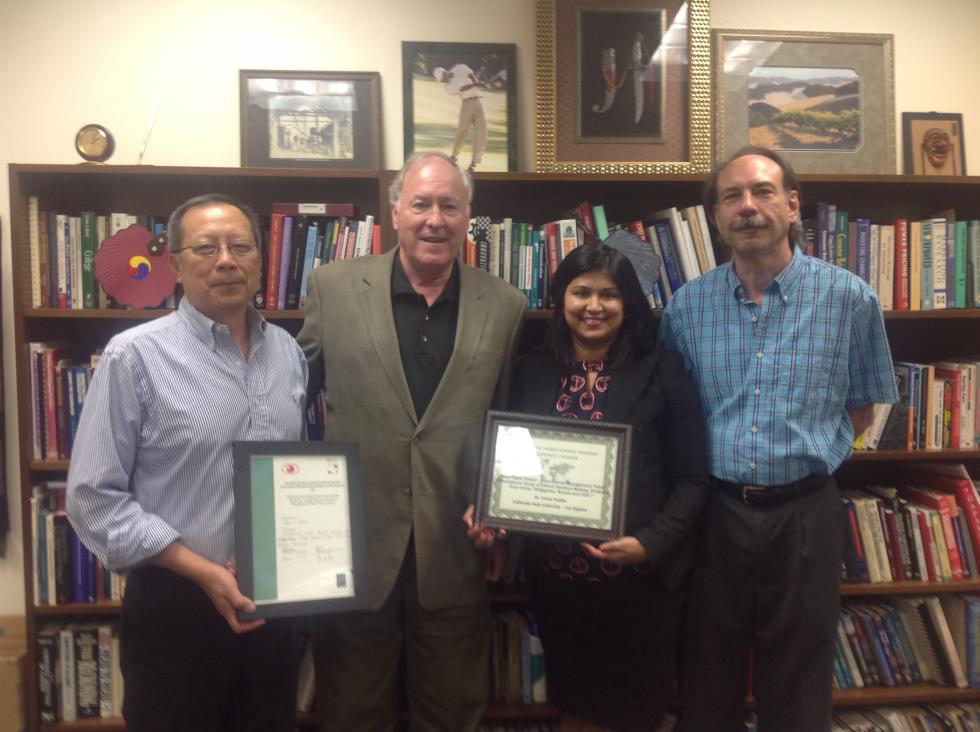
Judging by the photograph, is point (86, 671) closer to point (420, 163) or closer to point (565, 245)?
point (420, 163)

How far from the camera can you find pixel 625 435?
5.00ft

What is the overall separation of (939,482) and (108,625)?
2.80 m

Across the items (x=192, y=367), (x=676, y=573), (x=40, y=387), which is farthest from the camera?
(x=40, y=387)

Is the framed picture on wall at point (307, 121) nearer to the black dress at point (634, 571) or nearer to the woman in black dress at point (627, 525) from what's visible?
the woman in black dress at point (627, 525)

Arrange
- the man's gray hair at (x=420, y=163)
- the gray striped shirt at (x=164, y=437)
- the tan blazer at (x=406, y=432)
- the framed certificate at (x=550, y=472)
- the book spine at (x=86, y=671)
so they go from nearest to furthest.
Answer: the gray striped shirt at (x=164, y=437)
the framed certificate at (x=550, y=472)
the tan blazer at (x=406, y=432)
the man's gray hair at (x=420, y=163)
the book spine at (x=86, y=671)

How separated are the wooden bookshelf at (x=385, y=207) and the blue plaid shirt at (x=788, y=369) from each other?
0.50m

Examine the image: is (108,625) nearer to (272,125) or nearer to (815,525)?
(272,125)

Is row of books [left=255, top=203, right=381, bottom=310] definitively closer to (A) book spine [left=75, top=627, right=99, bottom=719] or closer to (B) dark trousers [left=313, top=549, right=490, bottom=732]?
(B) dark trousers [left=313, top=549, right=490, bottom=732]

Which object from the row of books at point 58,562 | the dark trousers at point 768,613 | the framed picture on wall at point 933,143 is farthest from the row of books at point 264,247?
the framed picture on wall at point 933,143

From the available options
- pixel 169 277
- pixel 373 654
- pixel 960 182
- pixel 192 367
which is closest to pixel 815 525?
pixel 373 654

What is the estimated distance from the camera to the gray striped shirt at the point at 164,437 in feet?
4.07

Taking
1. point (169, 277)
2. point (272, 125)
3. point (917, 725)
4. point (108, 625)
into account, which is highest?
point (272, 125)

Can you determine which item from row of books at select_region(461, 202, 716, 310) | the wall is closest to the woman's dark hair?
row of books at select_region(461, 202, 716, 310)

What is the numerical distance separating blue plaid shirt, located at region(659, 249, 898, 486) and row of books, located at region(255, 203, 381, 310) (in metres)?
1.06
